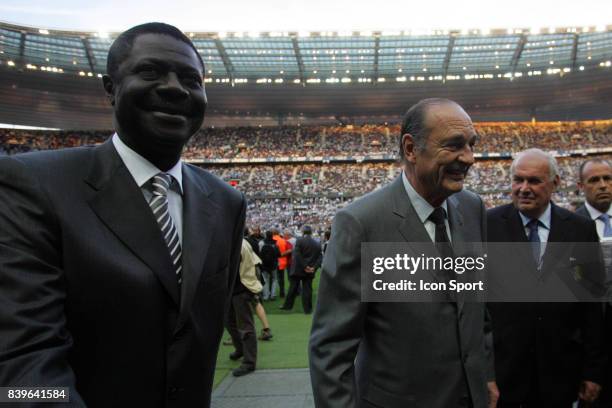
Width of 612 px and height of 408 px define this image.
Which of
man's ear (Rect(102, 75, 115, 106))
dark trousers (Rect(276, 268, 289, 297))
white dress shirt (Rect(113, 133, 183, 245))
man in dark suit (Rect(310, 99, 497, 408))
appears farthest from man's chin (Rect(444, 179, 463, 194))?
dark trousers (Rect(276, 268, 289, 297))

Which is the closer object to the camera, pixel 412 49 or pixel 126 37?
pixel 126 37

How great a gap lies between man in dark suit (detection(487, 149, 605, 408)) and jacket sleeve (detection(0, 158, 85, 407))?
2431 mm

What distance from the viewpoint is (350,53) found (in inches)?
1442

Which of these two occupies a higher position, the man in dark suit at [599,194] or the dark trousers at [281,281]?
the man in dark suit at [599,194]

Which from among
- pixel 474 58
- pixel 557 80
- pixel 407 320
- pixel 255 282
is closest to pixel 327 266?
pixel 407 320

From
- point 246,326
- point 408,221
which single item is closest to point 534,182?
point 408,221

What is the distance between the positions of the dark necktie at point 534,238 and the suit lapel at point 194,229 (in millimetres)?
2138

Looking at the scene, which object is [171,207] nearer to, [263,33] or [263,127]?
[263,33]

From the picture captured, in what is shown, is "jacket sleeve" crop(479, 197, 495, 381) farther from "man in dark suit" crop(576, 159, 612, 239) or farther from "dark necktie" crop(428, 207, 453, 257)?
"man in dark suit" crop(576, 159, 612, 239)

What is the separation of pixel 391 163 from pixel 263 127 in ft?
51.5

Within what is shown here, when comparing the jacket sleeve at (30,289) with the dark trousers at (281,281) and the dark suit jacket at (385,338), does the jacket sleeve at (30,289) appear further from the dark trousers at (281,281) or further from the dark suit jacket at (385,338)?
the dark trousers at (281,281)

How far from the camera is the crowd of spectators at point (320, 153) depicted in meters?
34.5

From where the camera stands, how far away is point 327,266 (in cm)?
179

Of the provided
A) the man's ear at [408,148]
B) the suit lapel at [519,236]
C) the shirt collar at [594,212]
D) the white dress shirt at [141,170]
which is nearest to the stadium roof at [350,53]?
the shirt collar at [594,212]
